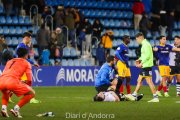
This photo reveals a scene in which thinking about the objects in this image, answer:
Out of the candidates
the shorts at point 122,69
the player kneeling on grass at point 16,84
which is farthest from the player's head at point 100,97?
the player kneeling on grass at point 16,84

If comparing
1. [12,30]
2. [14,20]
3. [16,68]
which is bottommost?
[12,30]

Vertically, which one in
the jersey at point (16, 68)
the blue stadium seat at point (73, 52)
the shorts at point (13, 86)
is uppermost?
the jersey at point (16, 68)

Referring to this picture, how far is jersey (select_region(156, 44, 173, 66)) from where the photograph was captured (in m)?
26.9

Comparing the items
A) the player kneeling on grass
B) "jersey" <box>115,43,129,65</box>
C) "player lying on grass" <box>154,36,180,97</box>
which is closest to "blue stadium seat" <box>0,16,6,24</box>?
"player lying on grass" <box>154,36,180,97</box>

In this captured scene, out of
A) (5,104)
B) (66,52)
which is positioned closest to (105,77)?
(5,104)

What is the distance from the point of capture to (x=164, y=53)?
1068 inches

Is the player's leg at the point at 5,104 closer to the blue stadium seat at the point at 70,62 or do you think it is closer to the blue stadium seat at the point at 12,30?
the blue stadium seat at the point at 12,30

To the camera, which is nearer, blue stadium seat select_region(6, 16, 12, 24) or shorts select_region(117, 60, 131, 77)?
shorts select_region(117, 60, 131, 77)

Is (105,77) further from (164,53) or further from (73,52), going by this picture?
(73,52)

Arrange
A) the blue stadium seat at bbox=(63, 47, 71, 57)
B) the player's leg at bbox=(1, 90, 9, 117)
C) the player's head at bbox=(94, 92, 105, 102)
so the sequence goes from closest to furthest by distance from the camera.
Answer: the player's leg at bbox=(1, 90, 9, 117) → the player's head at bbox=(94, 92, 105, 102) → the blue stadium seat at bbox=(63, 47, 71, 57)

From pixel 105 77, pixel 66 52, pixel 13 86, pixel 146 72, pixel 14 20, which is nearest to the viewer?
pixel 13 86

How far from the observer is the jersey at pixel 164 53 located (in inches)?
1060

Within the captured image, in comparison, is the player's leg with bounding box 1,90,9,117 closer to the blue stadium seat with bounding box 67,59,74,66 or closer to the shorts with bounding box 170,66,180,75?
the shorts with bounding box 170,66,180,75

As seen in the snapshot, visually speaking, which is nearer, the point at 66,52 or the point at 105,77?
the point at 105,77
